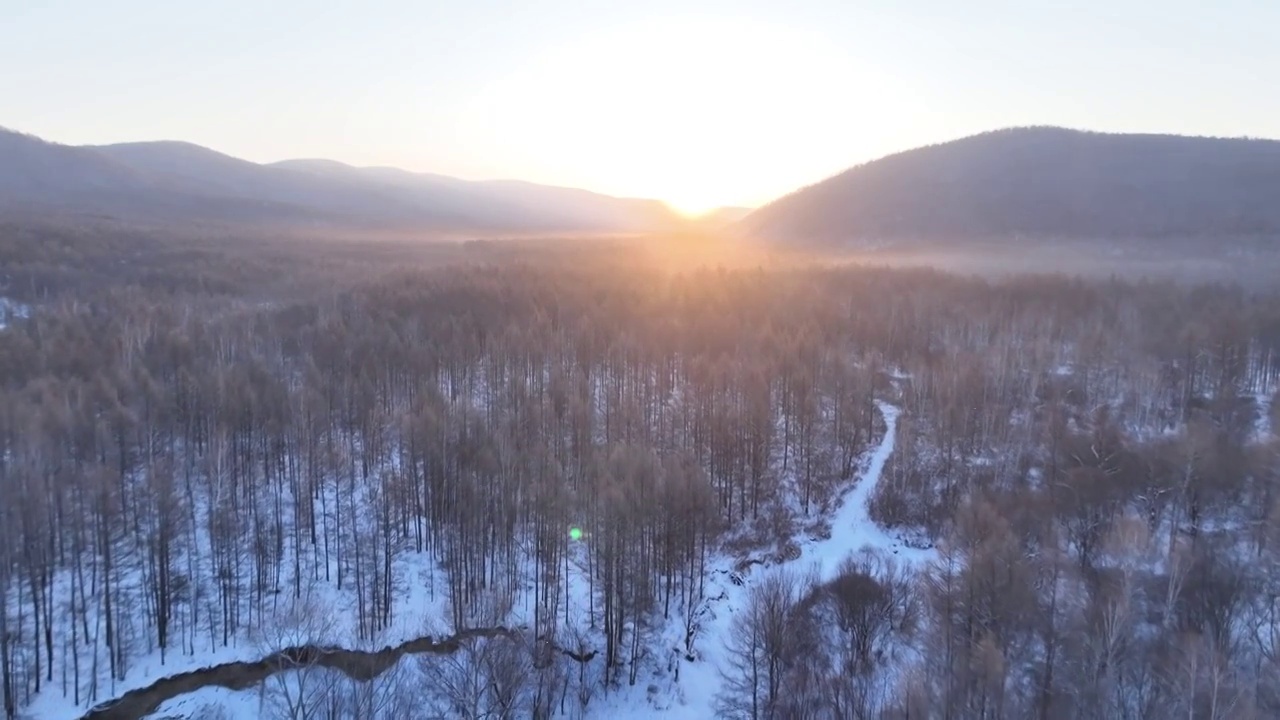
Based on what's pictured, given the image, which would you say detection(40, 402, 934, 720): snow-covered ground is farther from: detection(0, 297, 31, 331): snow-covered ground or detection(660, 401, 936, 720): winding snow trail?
detection(0, 297, 31, 331): snow-covered ground

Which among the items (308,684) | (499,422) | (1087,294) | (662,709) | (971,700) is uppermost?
(1087,294)

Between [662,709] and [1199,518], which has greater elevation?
[1199,518]

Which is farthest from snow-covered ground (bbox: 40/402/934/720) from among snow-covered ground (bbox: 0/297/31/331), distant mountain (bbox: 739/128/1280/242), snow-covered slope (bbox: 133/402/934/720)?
distant mountain (bbox: 739/128/1280/242)

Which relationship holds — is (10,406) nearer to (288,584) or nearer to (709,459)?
(288,584)

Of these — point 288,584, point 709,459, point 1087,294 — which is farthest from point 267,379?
point 1087,294

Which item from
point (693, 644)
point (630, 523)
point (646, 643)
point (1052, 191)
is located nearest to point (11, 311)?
point (630, 523)

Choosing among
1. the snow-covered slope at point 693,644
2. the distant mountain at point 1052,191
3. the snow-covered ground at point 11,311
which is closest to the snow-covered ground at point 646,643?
the snow-covered slope at point 693,644

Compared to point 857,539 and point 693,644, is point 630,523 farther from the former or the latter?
point 857,539

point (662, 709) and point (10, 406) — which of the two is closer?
point (662, 709)

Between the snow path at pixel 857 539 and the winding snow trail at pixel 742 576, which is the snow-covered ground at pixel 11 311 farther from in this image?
the snow path at pixel 857 539
